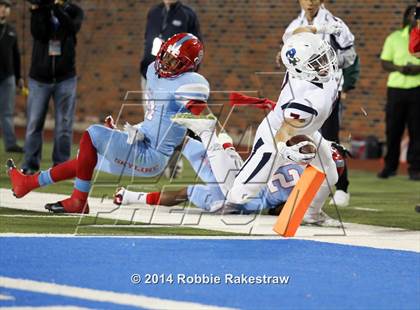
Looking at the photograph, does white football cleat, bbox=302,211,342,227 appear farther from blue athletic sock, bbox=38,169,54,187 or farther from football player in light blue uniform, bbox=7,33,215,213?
blue athletic sock, bbox=38,169,54,187

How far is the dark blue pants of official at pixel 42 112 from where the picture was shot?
44.2ft

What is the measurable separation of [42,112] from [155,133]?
13.6ft

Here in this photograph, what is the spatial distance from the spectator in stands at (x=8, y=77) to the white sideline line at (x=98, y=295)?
34.5 ft

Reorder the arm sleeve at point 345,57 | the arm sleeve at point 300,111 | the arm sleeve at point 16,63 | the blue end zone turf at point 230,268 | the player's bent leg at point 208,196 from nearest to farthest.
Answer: the blue end zone turf at point 230,268, the arm sleeve at point 300,111, the player's bent leg at point 208,196, the arm sleeve at point 345,57, the arm sleeve at point 16,63

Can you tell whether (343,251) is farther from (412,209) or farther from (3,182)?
(3,182)

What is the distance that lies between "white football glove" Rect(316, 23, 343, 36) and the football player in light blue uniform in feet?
4.48

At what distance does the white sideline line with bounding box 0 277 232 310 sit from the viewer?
234 inches

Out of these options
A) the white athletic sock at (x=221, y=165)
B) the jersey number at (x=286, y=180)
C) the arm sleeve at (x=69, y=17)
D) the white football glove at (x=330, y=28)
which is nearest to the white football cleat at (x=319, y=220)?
the jersey number at (x=286, y=180)

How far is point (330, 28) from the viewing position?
10.7 m

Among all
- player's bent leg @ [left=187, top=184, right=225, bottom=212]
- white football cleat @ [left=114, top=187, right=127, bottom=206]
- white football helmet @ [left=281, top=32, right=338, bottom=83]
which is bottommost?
white football cleat @ [left=114, top=187, right=127, bottom=206]

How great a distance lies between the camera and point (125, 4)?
21.6 meters

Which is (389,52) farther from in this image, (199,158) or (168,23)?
(199,158)

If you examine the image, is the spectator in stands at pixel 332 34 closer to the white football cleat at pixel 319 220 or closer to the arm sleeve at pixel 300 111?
the white football cleat at pixel 319 220

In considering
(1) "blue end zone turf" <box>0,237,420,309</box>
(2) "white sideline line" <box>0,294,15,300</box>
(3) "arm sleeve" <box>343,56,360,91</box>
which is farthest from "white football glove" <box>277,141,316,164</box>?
(3) "arm sleeve" <box>343,56,360,91</box>
